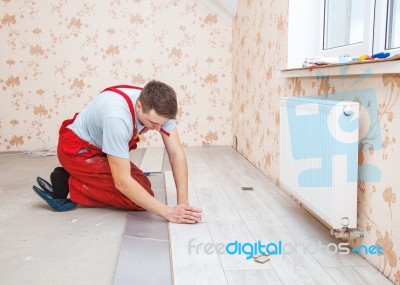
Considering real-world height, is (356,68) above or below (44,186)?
above

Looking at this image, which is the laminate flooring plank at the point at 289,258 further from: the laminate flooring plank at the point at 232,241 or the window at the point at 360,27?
the window at the point at 360,27

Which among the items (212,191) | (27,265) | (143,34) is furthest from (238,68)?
(27,265)

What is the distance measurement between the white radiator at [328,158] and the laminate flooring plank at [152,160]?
1579 millimetres

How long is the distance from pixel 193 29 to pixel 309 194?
294 cm

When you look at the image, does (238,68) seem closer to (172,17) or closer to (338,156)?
(172,17)

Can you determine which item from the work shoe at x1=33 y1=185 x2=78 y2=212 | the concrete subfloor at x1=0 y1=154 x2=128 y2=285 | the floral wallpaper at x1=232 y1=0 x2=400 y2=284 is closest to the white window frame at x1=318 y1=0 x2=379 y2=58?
the floral wallpaper at x1=232 y1=0 x2=400 y2=284

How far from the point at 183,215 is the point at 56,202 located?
74cm

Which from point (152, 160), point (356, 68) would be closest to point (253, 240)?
point (356, 68)

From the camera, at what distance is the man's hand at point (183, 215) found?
2033 mm

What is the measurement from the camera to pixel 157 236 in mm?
1923

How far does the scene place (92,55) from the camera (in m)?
4.36

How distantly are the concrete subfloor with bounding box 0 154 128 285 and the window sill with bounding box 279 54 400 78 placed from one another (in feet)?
3.80

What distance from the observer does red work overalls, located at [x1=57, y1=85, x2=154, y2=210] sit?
7.54ft

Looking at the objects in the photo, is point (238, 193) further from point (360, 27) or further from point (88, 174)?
point (360, 27)
